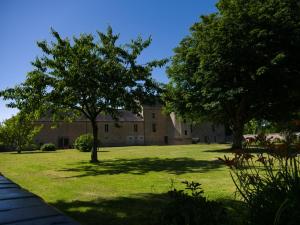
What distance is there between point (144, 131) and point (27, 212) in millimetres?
72102

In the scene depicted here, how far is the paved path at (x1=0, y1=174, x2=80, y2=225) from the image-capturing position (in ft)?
12.8

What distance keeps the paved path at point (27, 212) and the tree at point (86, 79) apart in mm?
17104

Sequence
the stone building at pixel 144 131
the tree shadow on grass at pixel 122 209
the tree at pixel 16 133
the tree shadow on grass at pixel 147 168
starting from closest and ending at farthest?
the tree shadow on grass at pixel 122 209
the tree shadow on grass at pixel 147 168
the tree at pixel 16 133
the stone building at pixel 144 131

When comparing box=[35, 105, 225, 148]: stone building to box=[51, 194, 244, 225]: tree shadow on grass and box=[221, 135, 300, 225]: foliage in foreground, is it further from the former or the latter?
box=[221, 135, 300, 225]: foliage in foreground

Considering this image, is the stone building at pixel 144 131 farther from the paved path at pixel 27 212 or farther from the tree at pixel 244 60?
the paved path at pixel 27 212

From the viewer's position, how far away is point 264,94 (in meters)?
31.0

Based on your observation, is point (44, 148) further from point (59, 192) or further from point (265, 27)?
point (59, 192)

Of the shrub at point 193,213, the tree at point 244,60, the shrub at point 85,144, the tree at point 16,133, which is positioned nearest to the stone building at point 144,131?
the tree at point 16,133

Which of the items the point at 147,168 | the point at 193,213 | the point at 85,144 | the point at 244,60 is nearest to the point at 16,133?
the point at 85,144

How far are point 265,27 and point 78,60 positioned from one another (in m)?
16.1

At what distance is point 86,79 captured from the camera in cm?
2194

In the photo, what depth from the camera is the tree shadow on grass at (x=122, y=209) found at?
681 cm

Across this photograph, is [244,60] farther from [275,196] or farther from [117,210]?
[275,196]

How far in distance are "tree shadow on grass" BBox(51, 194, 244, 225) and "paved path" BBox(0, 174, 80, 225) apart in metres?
1.75
